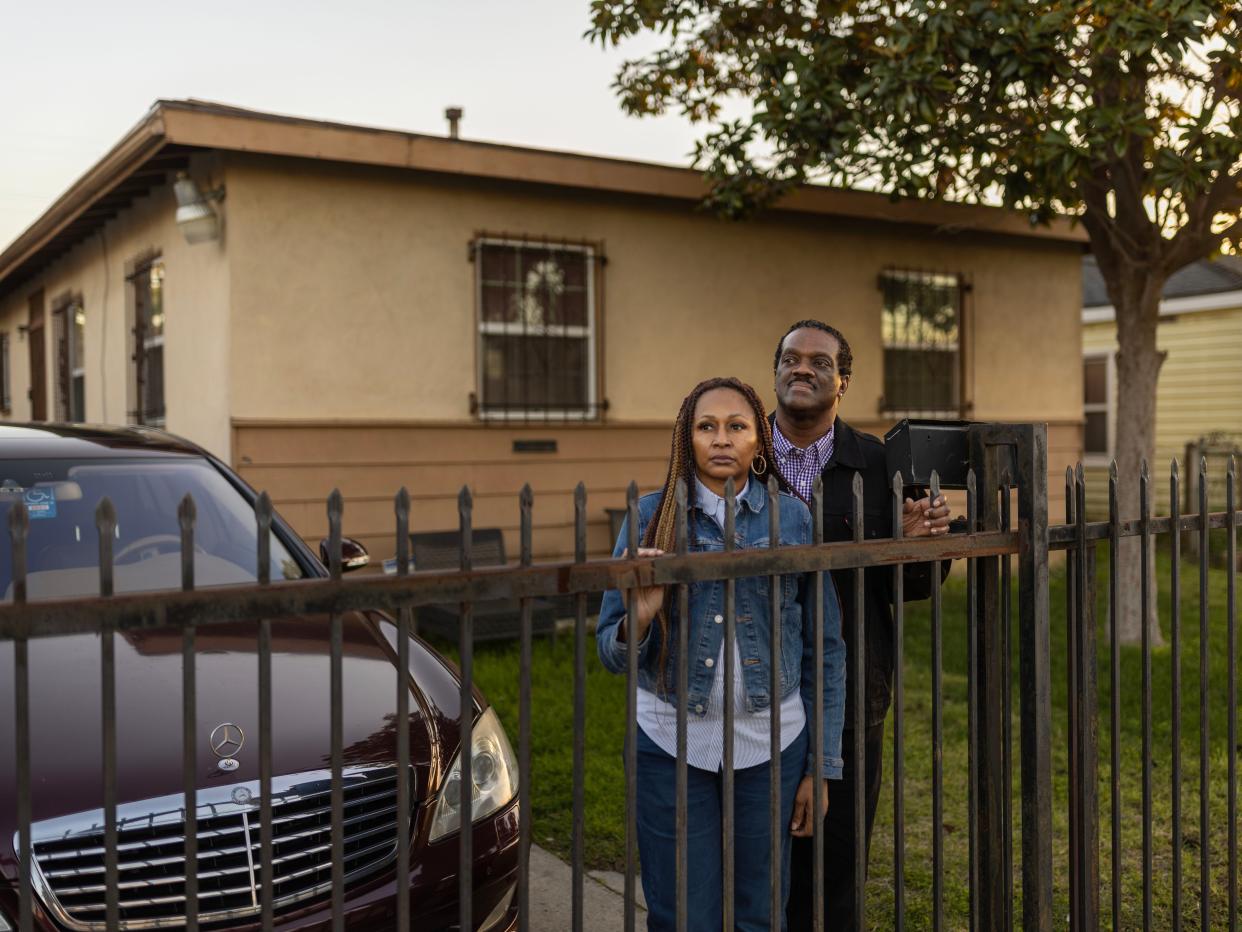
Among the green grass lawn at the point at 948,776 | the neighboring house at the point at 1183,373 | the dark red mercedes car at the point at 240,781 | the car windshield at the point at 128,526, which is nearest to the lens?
the dark red mercedes car at the point at 240,781

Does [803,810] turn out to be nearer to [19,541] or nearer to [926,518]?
Answer: [926,518]

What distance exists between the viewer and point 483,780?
3.17m

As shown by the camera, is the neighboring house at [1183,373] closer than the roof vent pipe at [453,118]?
No

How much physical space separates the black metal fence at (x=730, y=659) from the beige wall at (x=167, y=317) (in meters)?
6.31

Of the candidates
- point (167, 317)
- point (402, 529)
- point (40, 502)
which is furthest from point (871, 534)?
point (167, 317)

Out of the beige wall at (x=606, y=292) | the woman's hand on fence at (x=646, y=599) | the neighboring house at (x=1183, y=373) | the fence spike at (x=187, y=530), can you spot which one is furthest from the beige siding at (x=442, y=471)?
the neighboring house at (x=1183, y=373)

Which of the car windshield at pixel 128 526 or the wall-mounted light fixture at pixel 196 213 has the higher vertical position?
the wall-mounted light fixture at pixel 196 213

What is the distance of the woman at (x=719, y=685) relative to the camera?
2.67 m

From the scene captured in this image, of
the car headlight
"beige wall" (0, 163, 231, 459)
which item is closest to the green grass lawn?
the car headlight

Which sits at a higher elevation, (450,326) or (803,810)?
(450,326)

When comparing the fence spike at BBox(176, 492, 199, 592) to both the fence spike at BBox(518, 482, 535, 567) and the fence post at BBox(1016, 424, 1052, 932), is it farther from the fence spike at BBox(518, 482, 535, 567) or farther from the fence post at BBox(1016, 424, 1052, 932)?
the fence post at BBox(1016, 424, 1052, 932)

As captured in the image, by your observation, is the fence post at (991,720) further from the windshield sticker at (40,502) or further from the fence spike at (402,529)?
the windshield sticker at (40,502)

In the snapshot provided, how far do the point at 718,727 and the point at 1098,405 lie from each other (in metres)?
18.7

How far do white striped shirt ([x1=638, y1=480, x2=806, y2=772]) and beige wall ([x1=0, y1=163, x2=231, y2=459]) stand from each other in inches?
256
